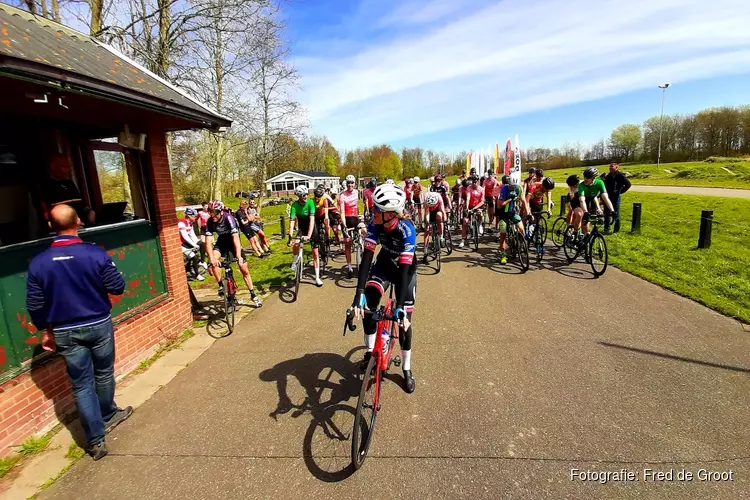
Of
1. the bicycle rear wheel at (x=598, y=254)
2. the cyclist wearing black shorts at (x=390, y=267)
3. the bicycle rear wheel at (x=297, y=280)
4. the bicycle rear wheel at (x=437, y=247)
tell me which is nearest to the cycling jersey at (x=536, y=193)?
the bicycle rear wheel at (x=598, y=254)

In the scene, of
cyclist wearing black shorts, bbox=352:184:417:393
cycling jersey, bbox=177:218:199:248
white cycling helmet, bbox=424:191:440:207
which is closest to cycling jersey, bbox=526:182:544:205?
white cycling helmet, bbox=424:191:440:207

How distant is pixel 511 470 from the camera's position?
2.68 m

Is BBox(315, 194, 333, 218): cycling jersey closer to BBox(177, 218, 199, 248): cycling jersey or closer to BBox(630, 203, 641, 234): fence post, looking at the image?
BBox(177, 218, 199, 248): cycling jersey

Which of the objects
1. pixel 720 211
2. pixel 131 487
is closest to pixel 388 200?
pixel 131 487

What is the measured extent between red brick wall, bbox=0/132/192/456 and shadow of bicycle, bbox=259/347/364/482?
5.67 ft

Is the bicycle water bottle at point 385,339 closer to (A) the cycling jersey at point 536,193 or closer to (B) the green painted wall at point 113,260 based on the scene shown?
(B) the green painted wall at point 113,260

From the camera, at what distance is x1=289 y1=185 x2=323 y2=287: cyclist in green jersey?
735 cm

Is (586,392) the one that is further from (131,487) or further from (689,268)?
(689,268)

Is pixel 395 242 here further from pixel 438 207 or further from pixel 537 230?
pixel 537 230

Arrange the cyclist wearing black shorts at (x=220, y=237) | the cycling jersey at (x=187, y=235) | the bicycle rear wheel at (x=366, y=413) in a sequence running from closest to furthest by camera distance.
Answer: the bicycle rear wheel at (x=366, y=413) → the cyclist wearing black shorts at (x=220, y=237) → the cycling jersey at (x=187, y=235)

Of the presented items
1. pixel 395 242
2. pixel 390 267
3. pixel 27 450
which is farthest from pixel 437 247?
pixel 27 450

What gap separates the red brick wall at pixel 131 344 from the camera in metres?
3.22

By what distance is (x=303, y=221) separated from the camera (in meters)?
7.73

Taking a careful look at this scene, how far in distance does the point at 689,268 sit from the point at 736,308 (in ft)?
7.08
